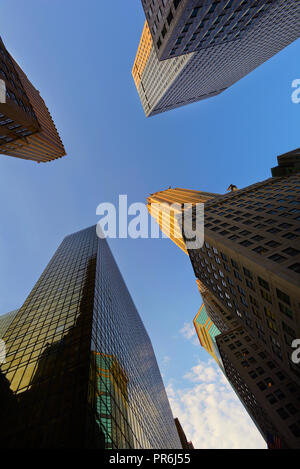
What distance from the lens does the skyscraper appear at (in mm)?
28197

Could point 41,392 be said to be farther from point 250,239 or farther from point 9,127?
point 9,127

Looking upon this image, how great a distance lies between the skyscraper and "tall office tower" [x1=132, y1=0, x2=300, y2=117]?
36079mm

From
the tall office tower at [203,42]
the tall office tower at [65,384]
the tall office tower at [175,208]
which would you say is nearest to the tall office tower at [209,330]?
the tall office tower at [175,208]

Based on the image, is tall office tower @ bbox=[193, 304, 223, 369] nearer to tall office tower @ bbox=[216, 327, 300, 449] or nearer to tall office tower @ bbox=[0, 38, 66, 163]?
tall office tower @ bbox=[216, 327, 300, 449]

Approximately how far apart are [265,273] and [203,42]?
197ft

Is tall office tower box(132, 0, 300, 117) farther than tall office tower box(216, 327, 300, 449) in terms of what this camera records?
Yes

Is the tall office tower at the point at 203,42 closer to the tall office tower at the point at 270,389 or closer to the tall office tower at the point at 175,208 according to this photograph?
the tall office tower at the point at 175,208

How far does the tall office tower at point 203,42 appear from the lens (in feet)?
154

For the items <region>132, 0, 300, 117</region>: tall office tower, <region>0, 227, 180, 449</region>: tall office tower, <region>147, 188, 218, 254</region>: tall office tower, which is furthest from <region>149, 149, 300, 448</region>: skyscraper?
<region>132, 0, 300, 117</region>: tall office tower
